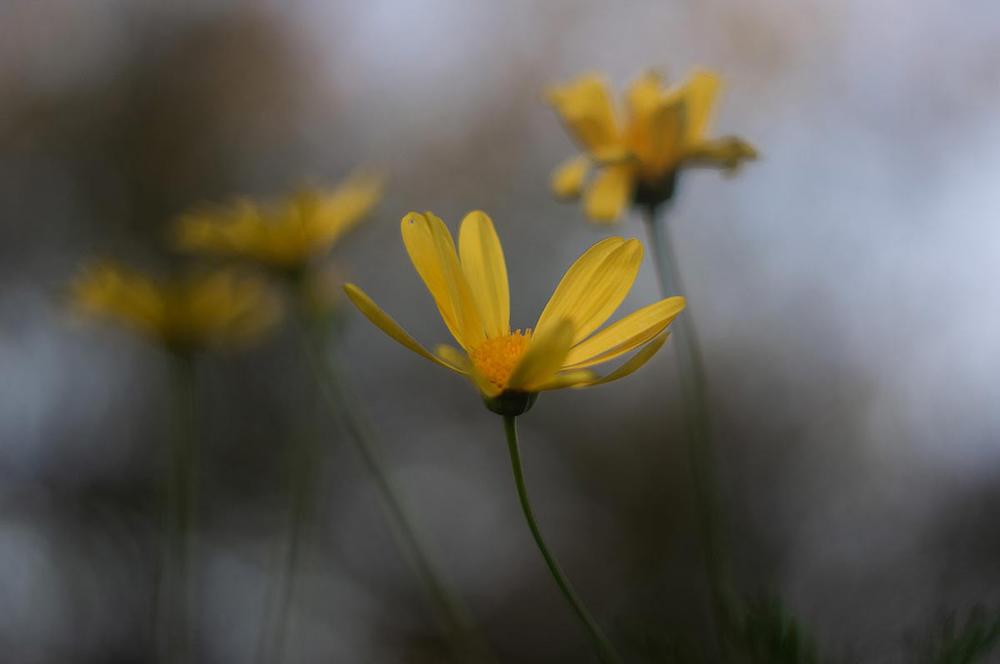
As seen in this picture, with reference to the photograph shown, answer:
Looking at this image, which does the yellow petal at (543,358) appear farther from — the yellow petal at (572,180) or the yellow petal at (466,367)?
the yellow petal at (572,180)

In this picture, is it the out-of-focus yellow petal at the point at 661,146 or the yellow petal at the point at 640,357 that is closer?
the yellow petal at the point at 640,357

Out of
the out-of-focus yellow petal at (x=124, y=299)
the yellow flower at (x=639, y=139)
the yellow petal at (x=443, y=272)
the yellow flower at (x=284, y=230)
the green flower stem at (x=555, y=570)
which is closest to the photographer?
the green flower stem at (x=555, y=570)

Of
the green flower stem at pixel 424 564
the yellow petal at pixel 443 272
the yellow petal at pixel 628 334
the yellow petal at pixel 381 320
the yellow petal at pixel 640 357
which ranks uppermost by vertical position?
the yellow petal at pixel 443 272

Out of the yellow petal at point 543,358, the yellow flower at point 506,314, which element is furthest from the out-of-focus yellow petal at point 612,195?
the yellow petal at point 543,358

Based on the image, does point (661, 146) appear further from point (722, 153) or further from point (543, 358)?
point (543, 358)

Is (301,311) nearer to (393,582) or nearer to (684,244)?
(393,582)

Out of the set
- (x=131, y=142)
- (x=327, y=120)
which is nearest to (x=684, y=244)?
(x=327, y=120)

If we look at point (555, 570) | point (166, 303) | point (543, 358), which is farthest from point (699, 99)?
point (166, 303)

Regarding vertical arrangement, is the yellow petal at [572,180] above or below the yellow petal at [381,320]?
above
